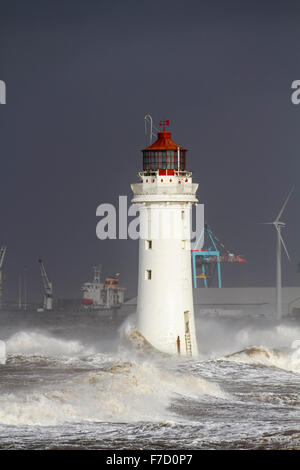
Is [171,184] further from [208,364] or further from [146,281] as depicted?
[208,364]

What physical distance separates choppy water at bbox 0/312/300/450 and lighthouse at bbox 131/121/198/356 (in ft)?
4.47

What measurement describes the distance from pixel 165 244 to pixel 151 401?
45.3 ft

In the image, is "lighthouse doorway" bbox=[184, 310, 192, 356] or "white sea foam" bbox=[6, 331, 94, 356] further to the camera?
"white sea foam" bbox=[6, 331, 94, 356]

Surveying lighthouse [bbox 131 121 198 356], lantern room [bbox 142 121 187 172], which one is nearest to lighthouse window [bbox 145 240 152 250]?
lighthouse [bbox 131 121 198 356]

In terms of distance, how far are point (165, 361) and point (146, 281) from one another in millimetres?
3973

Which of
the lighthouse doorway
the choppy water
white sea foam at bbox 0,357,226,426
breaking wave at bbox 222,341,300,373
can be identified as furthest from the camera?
breaking wave at bbox 222,341,300,373

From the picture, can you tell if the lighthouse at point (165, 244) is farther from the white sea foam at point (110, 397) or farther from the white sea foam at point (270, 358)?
the white sea foam at point (110, 397)

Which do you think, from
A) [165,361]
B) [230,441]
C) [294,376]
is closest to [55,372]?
[165,361]

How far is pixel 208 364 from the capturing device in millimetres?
46469

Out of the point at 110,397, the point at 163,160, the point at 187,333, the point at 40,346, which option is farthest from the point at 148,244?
the point at 110,397

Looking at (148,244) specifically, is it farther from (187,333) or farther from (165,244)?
(187,333)

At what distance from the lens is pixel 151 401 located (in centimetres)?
3478

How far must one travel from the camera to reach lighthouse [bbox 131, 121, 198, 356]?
47.5m

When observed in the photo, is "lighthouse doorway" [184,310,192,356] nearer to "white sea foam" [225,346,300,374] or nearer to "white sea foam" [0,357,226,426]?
"white sea foam" [225,346,300,374]
